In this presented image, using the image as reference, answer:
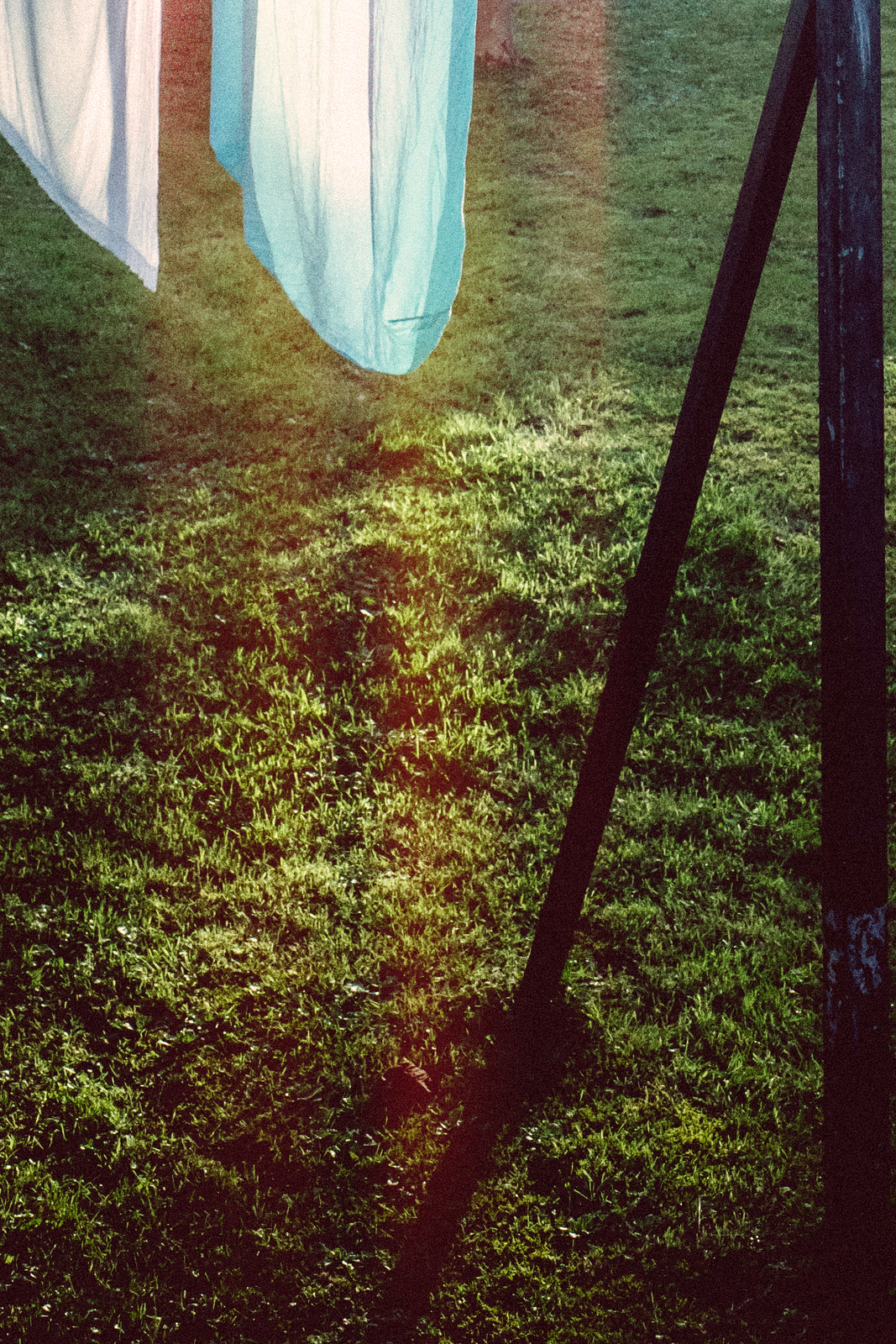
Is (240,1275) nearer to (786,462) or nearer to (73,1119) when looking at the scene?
(73,1119)

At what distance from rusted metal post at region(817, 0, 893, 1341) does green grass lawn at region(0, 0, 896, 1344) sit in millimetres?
984

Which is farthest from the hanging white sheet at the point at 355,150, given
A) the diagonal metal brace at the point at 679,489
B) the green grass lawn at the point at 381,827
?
the green grass lawn at the point at 381,827

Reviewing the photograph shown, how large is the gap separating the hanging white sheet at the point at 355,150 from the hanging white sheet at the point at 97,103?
8.4 inches

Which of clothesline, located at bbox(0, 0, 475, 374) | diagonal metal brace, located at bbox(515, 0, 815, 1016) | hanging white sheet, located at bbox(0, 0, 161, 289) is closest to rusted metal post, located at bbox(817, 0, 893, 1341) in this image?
diagonal metal brace, located at bbox(515, 0, 815, 1016)

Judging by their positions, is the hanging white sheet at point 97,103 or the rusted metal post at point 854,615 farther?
the hanging white sheet at point 97,103

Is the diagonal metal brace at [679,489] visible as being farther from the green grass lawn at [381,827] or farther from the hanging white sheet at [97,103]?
the hanging white sheet at [97,103]

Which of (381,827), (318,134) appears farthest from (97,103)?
(381,827)

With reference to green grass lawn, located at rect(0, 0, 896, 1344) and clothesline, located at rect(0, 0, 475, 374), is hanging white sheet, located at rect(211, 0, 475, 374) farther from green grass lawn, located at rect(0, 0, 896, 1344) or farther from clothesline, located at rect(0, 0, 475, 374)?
green grass lawn, located at rect(0, 0, 896, 1344)

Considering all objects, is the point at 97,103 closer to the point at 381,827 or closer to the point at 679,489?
the point at 679,489

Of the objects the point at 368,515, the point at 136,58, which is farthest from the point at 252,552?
the point at 136,58

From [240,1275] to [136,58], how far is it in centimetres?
285

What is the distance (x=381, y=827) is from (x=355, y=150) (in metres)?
1.96

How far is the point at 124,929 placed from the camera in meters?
2.82

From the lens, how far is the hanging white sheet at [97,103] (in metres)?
2.38
